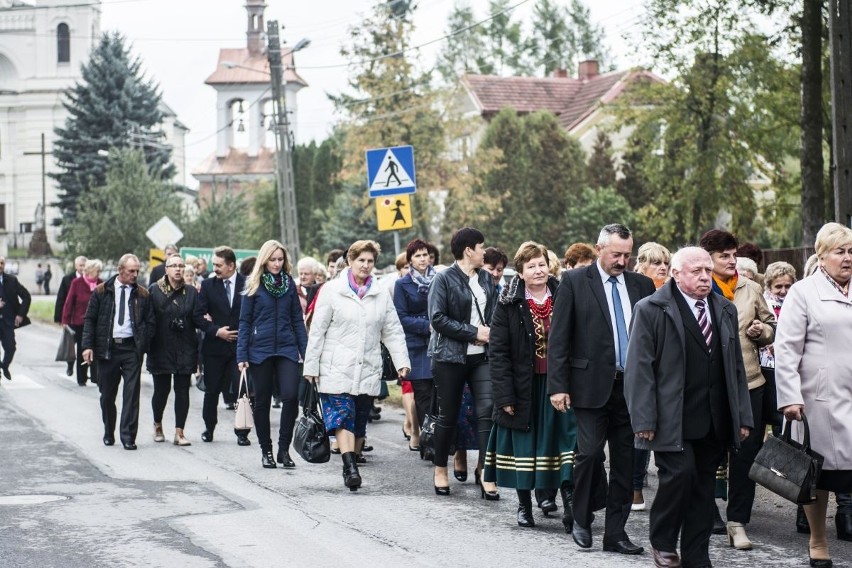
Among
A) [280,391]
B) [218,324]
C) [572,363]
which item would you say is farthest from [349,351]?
[218,324]

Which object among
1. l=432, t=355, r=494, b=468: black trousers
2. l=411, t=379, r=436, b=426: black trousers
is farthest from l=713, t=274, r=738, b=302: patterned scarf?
l=411, t=379, r=436, b=426: black trousers

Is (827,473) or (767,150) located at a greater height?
(767,150)

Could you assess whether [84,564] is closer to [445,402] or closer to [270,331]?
[445,402]

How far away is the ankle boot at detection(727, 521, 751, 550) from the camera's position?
8.61m

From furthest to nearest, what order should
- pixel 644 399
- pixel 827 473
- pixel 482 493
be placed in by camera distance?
pixel 482 493 → pixel 827 473 → pixel 644 399

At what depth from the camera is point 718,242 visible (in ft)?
29.7

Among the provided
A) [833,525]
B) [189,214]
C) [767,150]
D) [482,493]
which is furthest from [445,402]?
[189,214]

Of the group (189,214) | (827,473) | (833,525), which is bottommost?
(833,525)

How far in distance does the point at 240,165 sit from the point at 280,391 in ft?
341

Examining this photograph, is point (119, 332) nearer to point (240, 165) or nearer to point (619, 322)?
point (619, 322)

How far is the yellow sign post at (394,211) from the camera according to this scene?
18422mm

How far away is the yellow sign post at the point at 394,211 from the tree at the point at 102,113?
57.2m

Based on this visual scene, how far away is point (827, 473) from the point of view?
802cm

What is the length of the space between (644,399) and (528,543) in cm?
167
